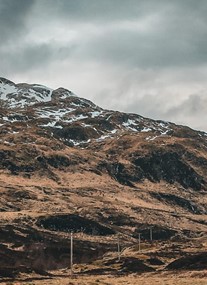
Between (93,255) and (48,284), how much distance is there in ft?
226

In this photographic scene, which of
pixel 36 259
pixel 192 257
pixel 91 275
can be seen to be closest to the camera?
A: pixel 91 275

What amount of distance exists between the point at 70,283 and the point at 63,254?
215 feet

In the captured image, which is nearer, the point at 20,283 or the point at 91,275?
the point at 20,283

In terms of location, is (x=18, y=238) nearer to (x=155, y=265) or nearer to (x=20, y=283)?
(x=155, y=265)

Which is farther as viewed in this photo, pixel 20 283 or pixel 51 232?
pixel 51 232

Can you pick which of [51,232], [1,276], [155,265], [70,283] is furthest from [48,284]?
[51,232]

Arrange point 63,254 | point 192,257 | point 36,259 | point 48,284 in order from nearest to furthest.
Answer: point 48,284
point 192,257
point 36,259
point 63,254

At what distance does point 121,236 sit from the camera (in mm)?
186750

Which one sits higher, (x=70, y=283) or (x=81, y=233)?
(x=81, y=233)

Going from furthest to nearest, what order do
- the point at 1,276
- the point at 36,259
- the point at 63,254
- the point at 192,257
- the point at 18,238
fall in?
1. the point at 18,238
2. the point at 63,254
3. the point at 36,259
4. the point at 192,257
5. the point at 1,276

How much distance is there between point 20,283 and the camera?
2635 inches

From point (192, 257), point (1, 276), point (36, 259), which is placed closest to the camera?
point (1, 276)

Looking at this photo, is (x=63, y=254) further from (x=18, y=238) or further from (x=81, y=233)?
(x=81, y=233)

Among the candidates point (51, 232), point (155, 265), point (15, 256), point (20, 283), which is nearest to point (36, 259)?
point (15, 256)
